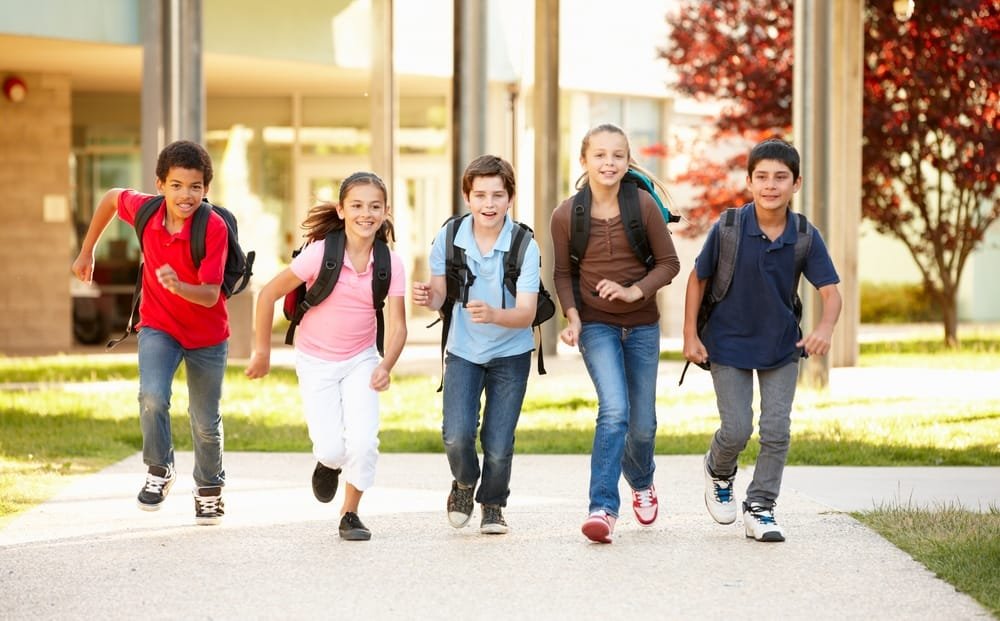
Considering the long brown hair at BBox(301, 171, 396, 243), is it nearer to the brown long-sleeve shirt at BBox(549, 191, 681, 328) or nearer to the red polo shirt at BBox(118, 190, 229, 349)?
the red polo shirt at BBox(118, 190, 229, 349)

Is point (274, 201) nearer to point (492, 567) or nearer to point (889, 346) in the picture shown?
point (889, 346)

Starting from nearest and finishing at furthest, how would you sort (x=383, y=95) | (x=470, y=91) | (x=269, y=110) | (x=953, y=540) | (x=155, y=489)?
(x=953, y=540), (x=155, y=489), (x=470, y=91), (x=383, y=95), (x=269, y=110)

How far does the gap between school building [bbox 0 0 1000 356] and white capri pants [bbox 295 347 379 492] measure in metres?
7.55

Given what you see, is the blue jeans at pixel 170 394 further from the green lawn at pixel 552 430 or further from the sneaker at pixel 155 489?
the green lawn at pixel 552 430

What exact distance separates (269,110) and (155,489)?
16.1 meters

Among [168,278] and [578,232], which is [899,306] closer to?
[578,232]

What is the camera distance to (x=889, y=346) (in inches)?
798

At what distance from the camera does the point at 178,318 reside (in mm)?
6832

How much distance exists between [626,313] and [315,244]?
1343mm

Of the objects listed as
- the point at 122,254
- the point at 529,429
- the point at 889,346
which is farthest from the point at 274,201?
the point at 529,429

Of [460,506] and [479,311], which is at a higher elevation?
[479,311]

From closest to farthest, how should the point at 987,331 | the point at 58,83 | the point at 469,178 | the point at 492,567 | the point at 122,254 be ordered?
the point at 492,567 < the point at 469,178 < the point at 58,83 < the point at 122,254 < the point at 987,331

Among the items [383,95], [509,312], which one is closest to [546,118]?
[383,95]

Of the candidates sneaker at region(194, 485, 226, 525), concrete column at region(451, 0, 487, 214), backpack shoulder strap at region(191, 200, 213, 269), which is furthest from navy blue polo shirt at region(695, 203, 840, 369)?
concrete column at region(451, 0, 487, 214)
